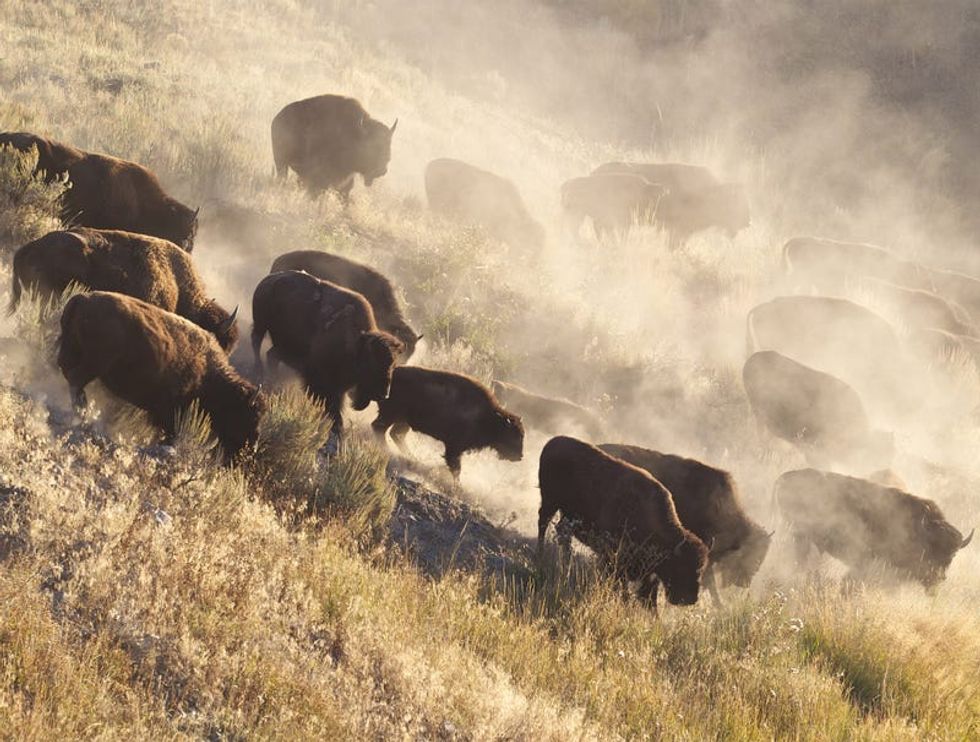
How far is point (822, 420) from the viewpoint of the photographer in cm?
1391

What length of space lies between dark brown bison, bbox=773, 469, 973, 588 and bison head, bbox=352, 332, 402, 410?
15.2 feet

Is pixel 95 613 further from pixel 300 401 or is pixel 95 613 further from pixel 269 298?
pixel 269 298

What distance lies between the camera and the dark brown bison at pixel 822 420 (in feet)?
45.4

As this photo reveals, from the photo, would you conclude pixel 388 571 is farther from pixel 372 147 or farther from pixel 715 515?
pixel 372 147

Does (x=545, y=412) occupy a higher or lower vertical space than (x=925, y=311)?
lower

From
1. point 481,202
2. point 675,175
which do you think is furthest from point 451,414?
point 675,175

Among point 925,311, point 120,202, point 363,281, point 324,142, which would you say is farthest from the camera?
point 925,311

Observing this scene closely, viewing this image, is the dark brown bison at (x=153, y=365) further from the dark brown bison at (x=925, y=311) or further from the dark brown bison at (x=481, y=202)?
the dark brown bison at (x=925, y=311)

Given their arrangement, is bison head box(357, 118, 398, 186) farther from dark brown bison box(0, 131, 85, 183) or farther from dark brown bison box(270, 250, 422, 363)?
dark brown bison box(0, 131, 85, 183)

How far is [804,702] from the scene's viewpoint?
6.65 metres

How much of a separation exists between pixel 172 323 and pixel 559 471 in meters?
3.44

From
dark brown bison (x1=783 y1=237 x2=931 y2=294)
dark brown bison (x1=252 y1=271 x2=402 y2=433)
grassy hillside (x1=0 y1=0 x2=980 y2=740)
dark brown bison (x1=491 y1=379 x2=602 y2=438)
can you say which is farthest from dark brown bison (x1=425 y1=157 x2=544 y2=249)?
dark brown bison (x1=252 y1=271 x2=402 y2=433)

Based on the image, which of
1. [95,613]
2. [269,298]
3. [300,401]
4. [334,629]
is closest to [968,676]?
[334,629]

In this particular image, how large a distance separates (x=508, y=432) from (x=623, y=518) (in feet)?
6.85
